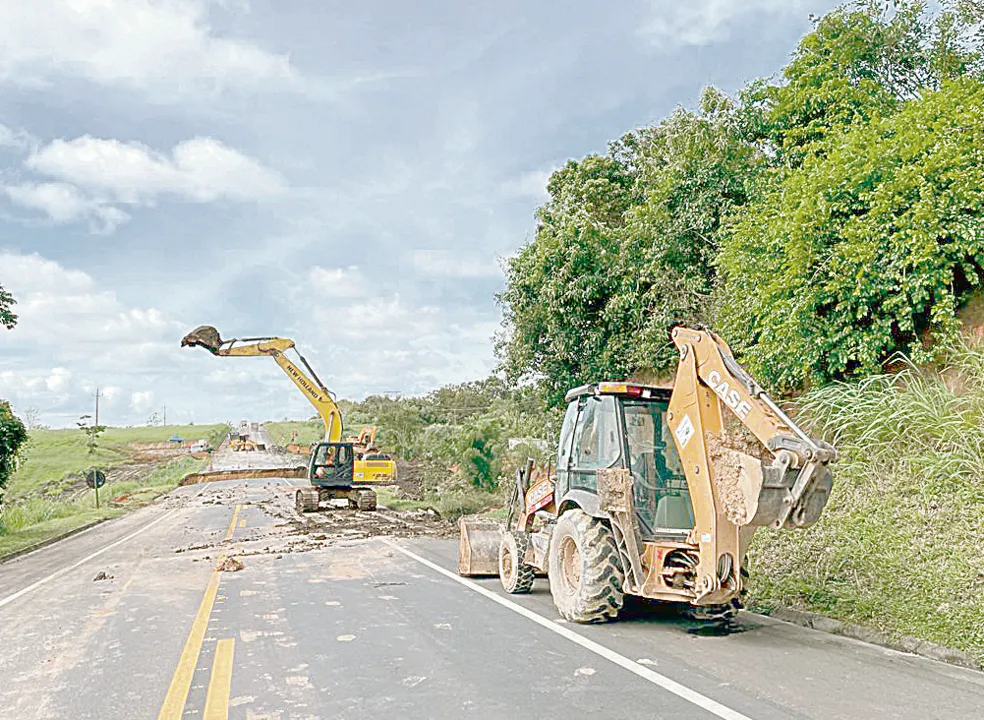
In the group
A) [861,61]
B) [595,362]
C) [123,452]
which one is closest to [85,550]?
[595,362]

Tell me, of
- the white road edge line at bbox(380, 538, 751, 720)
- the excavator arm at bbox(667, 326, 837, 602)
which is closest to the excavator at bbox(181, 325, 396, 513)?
the white road edge line at bbox(380, 538, 751, 720)

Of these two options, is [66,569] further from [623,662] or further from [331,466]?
[623,662]

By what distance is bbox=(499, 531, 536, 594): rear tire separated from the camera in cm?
1076

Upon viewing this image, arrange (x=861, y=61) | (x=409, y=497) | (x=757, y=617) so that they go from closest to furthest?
(x=757, y=617) → (x=861, y=61) → (x=409, y=497)

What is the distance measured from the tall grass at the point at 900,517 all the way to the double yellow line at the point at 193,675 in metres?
5.90

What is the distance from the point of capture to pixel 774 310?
1291 centimetres

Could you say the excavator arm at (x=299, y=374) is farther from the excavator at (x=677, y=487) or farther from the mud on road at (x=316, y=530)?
the excavator at (x=677, y=487)

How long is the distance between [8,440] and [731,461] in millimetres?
20186

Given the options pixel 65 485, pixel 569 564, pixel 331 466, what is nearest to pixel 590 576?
pixel 569 564

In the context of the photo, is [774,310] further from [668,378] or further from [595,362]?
[595,362]

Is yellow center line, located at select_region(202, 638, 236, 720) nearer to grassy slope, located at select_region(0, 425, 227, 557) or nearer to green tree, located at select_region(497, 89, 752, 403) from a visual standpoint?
green tree, located at select_region(497, 89, 752, 403)

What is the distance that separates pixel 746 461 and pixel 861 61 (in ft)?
42.6

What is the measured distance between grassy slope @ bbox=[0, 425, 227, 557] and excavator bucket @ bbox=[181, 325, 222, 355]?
17.5 ft

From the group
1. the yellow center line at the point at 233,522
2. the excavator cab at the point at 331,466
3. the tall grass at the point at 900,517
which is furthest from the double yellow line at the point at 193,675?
the excavator cab at the point at 331,466
